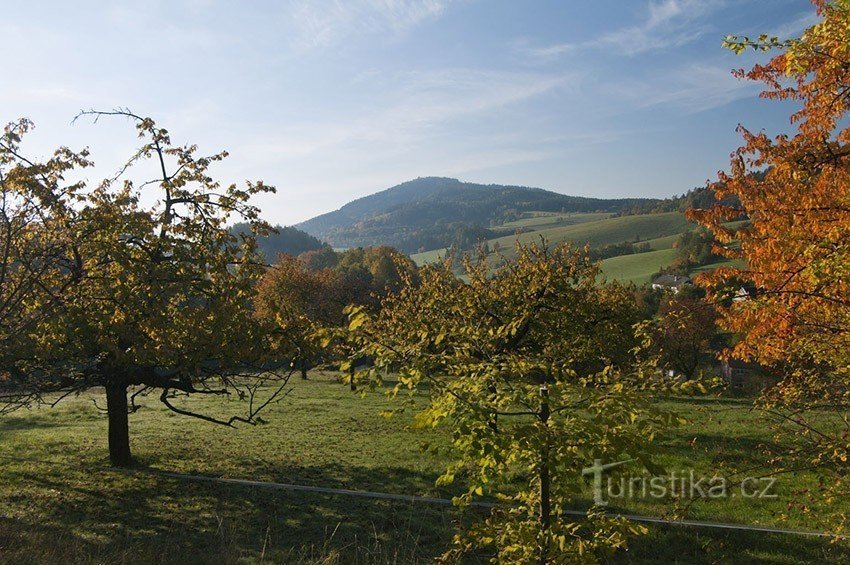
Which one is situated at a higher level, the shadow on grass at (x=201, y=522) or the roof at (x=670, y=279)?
the roof at (x=670, y=279)

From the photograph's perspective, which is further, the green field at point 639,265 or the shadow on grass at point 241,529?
the green field at point 639,265

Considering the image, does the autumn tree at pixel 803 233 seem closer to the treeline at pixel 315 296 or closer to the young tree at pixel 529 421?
the young tree at pixel 529 421

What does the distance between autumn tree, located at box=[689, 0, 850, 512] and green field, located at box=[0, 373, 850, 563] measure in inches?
81.9

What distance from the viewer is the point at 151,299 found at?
13641 mm

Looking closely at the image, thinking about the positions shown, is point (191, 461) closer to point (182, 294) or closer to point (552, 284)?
point (182, 294)

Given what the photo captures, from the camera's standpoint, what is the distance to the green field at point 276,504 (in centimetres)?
1050

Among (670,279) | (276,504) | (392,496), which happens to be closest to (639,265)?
(670,279)

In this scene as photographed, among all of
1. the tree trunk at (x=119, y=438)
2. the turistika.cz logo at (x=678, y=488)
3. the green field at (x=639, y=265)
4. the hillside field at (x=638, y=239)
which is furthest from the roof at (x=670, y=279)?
the tree trunk at (x=119, y=438)

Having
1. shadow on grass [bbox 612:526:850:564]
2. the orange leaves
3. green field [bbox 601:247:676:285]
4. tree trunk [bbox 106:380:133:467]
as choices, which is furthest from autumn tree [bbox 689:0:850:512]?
green field [bbox 601:247:676:285]

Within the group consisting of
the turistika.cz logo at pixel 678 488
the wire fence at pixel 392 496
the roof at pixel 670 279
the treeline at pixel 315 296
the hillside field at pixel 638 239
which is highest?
the hillside field at pixel 638 239

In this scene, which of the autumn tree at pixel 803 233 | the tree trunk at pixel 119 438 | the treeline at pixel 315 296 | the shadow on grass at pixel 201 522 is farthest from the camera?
the tree trunk at pixel 119 438

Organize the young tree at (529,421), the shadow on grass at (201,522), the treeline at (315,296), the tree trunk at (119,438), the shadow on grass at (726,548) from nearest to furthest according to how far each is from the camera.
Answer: the young tree at (529,421) < the shadow on grass at (201,522) < the shadow on grass at (726,548) < the treeline at (315,296) < the tree trunk at (119,438)

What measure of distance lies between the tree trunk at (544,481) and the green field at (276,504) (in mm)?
1350

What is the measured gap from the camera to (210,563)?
9156mm
